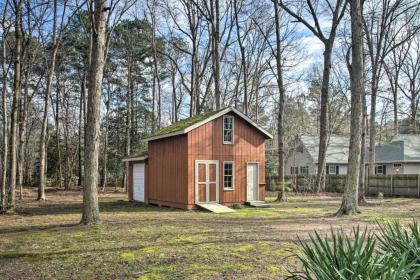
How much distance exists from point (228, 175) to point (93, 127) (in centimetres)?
881

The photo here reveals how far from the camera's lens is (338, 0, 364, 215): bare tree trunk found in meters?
15.0

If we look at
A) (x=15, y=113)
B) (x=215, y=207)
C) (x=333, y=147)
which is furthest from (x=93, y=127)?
(x=333, y=147)

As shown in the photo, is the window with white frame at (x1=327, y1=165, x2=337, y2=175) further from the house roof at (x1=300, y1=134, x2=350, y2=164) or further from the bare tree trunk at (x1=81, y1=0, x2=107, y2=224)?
the bare tree trunk at (x1=81, y1=0, x2=107, y2=224)

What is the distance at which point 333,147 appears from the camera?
40.3 metres

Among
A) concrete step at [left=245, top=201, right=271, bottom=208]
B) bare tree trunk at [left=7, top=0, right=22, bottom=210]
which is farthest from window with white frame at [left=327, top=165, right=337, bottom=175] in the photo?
bare tree trunk at [left=7, top=0, right=22, bottom=210]

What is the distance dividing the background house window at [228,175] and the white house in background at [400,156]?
64.2 feet

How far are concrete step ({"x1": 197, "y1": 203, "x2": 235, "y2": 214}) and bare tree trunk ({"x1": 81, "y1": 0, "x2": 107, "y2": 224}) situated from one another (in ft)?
19.8

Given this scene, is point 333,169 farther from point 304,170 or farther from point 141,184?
point 141,184

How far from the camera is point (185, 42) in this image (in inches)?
1369

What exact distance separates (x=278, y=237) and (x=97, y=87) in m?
6.71

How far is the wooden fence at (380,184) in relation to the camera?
26156mm

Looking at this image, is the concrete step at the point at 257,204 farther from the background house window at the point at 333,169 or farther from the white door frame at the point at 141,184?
the background house window at the point at 333,169

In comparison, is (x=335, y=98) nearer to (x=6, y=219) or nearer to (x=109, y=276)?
(x=6, y=219)

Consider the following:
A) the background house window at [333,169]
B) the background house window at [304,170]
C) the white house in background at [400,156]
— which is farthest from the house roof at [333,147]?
the white house in background at [400,156]
